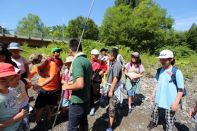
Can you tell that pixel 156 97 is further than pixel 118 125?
No

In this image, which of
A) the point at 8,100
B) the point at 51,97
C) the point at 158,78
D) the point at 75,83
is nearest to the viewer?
the point at 8,100

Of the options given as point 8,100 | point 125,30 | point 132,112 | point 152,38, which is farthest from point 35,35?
point 8,100

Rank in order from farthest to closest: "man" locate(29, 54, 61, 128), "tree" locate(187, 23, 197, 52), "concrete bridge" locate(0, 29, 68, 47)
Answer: "tree" locate(187, 23, 197, 52) → "concrete bridge" locate(0, 29, 68, 47) → "man" locate(29, 54, 61, 128)

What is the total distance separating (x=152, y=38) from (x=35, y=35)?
20460 millimetres

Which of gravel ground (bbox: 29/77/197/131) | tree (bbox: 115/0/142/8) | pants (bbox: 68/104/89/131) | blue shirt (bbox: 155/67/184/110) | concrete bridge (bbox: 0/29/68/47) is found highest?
tree (bbox: 115/0/142/8)

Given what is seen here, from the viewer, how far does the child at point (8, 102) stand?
270 centimetres

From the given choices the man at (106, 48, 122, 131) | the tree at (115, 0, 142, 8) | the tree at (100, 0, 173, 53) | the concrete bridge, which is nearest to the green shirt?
the man at (106, 48, 122, 131)

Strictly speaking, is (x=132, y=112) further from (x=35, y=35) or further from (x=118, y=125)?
(x=35, y=35)

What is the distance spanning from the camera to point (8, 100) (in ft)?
9.35

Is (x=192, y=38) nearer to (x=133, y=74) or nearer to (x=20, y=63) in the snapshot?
(x=133, y=74)

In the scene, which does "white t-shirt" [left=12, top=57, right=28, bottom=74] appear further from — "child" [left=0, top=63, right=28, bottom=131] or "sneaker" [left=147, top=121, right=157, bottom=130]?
"sneaker" [left=147, top=121, right=157, bottom=130]

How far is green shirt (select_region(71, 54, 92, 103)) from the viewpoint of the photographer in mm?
4148

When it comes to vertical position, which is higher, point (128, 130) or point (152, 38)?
point (152, 38)

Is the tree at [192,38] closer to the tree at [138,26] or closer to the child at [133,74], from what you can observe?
the tree at [138,26]
